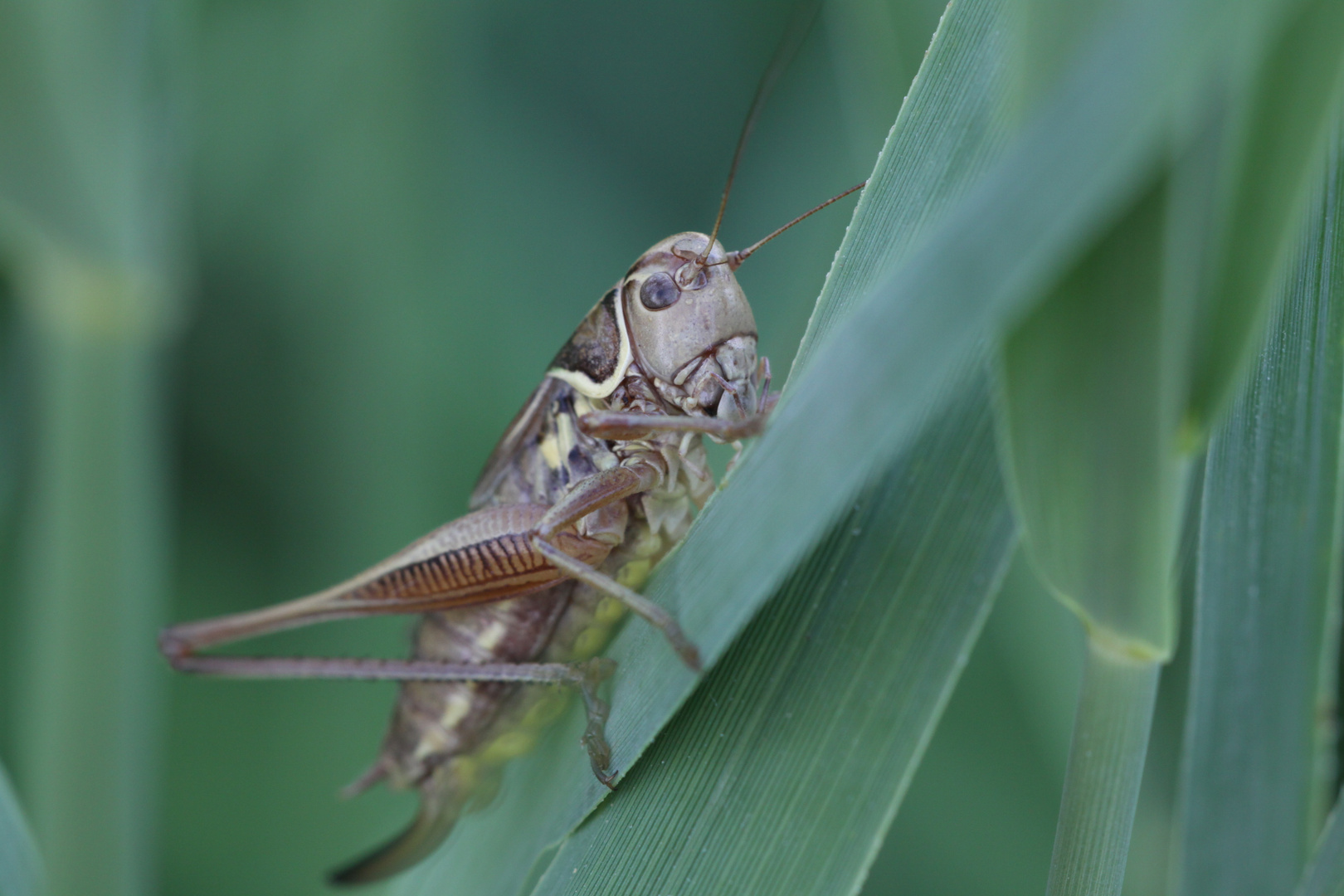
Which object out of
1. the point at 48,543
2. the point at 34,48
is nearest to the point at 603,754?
the point at 48,543

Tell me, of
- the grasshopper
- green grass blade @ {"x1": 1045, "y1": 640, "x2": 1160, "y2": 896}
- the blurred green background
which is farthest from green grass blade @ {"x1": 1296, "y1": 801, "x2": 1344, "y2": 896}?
the grasshopper

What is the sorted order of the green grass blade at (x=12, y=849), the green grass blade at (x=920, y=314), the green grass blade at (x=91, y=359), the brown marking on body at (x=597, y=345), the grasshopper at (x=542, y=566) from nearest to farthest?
the green grass blade at (x=920, y=314)
the green grass blade at (x=12, y=849)
the green grass blade at (x=91, y=359)
the grasshopper at (x=542, y=566)
the brown marking on body at (x=597, y=345)

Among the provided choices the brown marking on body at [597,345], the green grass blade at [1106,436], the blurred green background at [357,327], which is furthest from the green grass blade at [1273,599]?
the brown marking on body at [597,345]

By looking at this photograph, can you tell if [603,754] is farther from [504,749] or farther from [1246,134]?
[1246,134]

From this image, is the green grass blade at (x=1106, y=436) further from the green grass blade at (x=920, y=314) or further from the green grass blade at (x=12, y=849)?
the green grass blade at (x=12, y=849)

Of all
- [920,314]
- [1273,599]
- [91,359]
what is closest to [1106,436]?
[920,314]

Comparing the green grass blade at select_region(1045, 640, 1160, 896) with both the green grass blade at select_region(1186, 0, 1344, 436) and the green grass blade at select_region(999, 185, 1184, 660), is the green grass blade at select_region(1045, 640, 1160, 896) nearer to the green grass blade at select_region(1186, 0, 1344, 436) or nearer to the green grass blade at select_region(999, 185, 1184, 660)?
the green grass blade at select_region(999, 185, 1184, 660)

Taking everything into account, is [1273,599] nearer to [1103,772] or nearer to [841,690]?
[1103,772]

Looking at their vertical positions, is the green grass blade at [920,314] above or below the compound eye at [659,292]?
above
